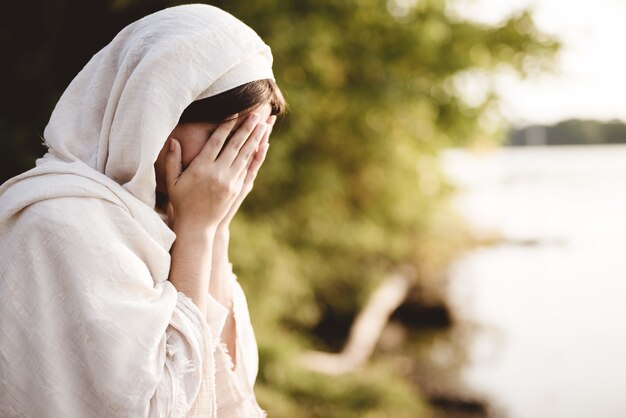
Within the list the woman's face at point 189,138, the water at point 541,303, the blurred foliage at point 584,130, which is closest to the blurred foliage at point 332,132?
the water at point 541,303

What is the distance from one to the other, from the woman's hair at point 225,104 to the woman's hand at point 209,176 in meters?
0.03

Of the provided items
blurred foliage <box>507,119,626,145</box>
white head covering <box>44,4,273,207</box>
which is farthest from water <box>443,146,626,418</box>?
white head covering <box>44,4,273,207</box>

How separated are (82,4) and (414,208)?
17.0 ft

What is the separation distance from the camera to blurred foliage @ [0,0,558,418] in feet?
12.6

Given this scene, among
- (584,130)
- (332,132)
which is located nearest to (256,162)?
(332,132)

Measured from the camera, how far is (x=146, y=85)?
1.29 meters

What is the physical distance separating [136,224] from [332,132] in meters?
5.87

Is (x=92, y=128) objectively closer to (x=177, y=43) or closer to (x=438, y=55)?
(x=177, y=43)

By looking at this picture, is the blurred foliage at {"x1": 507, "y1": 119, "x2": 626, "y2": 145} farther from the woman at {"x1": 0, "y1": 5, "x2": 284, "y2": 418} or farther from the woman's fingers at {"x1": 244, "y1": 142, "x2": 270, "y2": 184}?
the woman at {"x1": 0, "y1": 5, "x2": 284, "y2": 418}

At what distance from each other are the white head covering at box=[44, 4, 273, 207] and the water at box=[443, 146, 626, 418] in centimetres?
604

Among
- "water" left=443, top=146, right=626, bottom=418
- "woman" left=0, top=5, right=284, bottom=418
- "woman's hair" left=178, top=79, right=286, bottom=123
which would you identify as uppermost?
"woman's hair" left=178, top=79, right=286, bottom=123

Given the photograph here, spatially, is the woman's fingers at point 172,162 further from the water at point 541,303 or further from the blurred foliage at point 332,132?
the water at point 541,303

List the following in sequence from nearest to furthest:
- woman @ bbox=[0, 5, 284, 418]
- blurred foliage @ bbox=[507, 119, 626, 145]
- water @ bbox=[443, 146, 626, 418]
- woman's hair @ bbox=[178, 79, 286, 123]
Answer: woman @ bbox=[0, 5, 284, 418], woman's hair @ bbox=[178, 79, 286, 123], water @ bbox=[443, 146, 626, 418], blurred foliage @ bbox=[507, 119, 626, 145]

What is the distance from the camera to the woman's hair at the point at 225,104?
1360 mm
